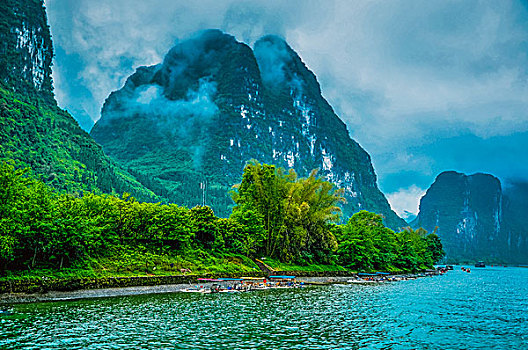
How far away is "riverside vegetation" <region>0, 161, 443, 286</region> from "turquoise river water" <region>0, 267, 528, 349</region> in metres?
7.92

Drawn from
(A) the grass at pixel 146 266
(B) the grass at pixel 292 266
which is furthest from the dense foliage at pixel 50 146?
(B) the grass at pixel 292 266

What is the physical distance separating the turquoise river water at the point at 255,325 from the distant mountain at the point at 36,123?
3976 inches

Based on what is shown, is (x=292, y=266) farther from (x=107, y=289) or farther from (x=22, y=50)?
(x=22, y=50)

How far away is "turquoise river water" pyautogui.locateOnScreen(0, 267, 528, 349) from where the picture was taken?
21.9 metres

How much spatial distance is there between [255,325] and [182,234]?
35254 mm

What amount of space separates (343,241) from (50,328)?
7136cm

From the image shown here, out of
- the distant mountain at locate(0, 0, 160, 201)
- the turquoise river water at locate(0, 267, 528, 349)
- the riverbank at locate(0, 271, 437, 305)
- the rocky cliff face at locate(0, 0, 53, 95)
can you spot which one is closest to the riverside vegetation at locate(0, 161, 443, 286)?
the riverbank at locate(0, 271, 437, 305)

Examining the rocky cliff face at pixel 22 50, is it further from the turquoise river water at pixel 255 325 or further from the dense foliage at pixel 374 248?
the turquoise river water at pixel 255 325

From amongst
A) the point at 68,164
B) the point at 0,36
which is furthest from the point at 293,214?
the point at 0,36

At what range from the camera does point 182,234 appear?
60125mm

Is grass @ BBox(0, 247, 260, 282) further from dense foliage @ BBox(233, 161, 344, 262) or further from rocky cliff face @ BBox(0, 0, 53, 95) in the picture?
rocky cliff face @ BBox(0, 0, 53, 95)

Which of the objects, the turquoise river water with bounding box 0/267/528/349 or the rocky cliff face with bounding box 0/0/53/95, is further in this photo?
the rocky cliff face with bounding box 0/0/53/95

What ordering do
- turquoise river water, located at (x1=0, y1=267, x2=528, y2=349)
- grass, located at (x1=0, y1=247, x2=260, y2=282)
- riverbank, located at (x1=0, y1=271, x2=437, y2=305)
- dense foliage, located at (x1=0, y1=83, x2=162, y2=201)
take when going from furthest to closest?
dense foliage, located at (x1=0, y1=83, x2=162, y2=201) → grass, located at (x1=0, y1=247, x2=260, y2=282) → riverbank, located at (x1=0, y1=271, x2=437, y2=305) → turquoise river water, located at (x1=0, y1=267, x2=528, y2=349)

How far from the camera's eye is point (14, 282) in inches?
1417
